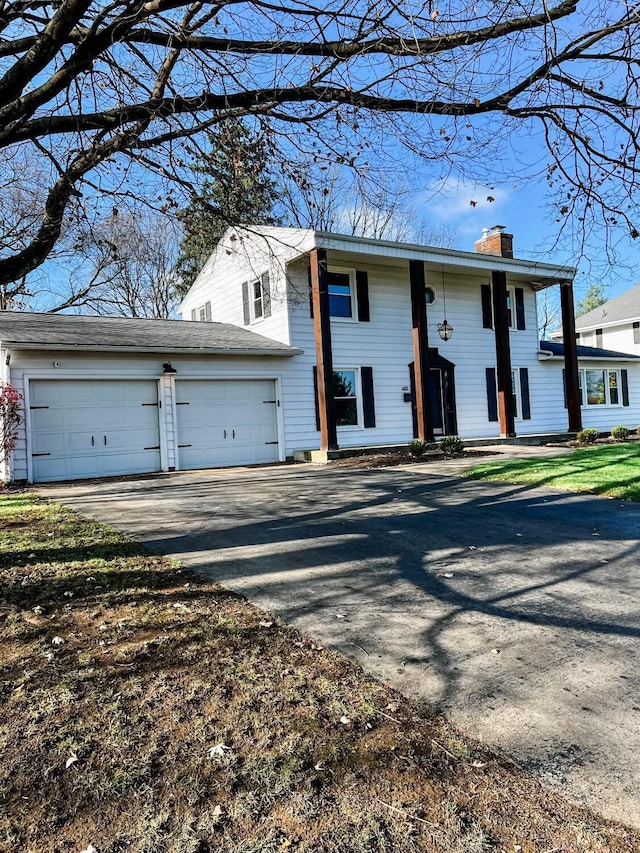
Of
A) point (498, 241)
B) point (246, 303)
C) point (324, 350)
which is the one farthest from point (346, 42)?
point (498, 241)

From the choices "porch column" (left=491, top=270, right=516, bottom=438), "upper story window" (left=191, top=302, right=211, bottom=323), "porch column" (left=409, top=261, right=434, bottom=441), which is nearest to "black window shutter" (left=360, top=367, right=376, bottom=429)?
"porch column" (left=409, top=261, right=434, bottom=441)

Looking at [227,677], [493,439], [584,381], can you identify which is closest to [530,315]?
[584,381]

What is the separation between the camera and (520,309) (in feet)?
63.1

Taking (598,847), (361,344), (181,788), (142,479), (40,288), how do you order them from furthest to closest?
(40,288) < (361,344) < (142,479) < (181,788) < (598,847)

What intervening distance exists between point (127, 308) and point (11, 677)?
92.5 feet

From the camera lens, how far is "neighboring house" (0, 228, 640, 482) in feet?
40.1

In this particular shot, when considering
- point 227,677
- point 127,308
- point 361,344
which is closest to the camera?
point 227,677

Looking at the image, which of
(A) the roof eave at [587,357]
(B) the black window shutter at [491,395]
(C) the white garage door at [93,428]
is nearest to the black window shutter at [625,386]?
(A) the roof eave at [587,357]

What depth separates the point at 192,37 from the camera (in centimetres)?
493

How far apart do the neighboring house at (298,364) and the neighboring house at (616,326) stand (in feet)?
30.2

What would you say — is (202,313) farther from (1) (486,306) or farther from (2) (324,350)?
(1) (486,306)

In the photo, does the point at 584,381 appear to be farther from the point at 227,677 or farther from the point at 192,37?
the point at 227,677

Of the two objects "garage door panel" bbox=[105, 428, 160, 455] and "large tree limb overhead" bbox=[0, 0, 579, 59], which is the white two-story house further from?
"large tree limb overhead" bbox=[0, 0, 579, 59]

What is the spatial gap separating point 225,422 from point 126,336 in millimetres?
3210
